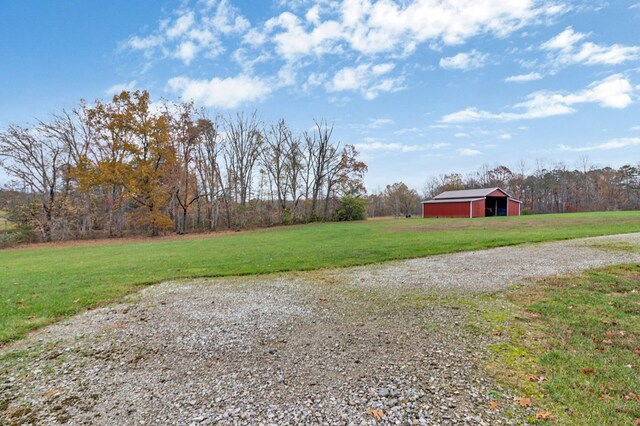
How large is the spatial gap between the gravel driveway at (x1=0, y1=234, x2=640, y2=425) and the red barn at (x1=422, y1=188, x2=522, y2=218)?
30.7m

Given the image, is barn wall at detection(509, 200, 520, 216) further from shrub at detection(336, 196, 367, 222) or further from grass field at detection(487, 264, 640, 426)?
grass field at detection(487, 264, 640, 426)

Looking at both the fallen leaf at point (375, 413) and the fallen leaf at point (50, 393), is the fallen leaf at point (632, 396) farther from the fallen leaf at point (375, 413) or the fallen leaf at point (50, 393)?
the fallen leaf at point (50, 393)

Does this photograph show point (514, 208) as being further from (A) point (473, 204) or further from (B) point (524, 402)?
(B) point (524, 402)

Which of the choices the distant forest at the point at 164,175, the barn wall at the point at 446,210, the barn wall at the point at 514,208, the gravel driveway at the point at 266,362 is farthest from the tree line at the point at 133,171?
the barn wall at the point at 514,208

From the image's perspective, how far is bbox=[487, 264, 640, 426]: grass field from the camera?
2.50 m

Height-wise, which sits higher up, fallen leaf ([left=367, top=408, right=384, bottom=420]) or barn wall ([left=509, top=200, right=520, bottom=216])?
barn wall ([left=509, top=200, right=520, bottom=216])

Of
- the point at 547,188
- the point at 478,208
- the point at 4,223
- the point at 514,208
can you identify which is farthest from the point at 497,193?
the point at 4,223

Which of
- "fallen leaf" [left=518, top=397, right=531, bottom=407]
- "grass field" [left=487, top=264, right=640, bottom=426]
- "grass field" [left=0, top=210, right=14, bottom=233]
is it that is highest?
"grass field" [left=0, top=210, right=14, bottom=233]

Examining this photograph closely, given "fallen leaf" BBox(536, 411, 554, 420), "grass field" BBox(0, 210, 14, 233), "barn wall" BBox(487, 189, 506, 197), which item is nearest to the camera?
"fallen leaf" BBox(536, 411, 554, 420)

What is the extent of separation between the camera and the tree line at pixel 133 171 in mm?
23844

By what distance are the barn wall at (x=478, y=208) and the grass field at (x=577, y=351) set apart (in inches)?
1206

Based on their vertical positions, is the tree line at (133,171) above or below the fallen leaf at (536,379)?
above

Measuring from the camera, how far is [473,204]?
33906 mm

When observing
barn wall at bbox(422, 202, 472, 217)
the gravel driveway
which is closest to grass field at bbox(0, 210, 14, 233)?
the gravel driveway
